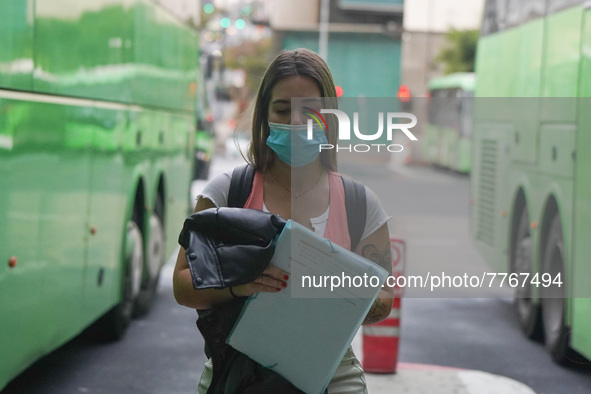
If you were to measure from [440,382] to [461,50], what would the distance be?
1653 inches

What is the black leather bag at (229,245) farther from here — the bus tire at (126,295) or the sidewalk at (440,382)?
the bus tire at (126,295)

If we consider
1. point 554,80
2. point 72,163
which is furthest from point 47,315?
point 554,80

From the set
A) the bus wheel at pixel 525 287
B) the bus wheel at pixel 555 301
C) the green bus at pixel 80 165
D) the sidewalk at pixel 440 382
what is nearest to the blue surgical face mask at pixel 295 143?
the green bus at pixel 80 165

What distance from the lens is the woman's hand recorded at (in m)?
2.77

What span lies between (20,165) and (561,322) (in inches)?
162

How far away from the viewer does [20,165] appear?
500 cm

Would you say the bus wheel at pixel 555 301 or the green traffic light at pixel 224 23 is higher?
the green traffic light at pixel 224 23

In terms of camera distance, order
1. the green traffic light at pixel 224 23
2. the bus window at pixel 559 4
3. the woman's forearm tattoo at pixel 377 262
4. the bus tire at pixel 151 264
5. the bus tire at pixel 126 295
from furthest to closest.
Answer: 1. the green traffic light at pixel 224 23
2. the bus tire at pixel 151 264
3. the bus tire at pixel 126 295
4. the bus window at pixel 559 4
5. the woman's forearm tattoo at pixel 377 262

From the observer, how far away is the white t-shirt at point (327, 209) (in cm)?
302

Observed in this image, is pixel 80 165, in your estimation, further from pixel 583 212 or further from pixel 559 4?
pixel 559 4

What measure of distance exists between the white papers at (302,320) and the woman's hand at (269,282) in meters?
0.02

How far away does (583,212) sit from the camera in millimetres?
6742

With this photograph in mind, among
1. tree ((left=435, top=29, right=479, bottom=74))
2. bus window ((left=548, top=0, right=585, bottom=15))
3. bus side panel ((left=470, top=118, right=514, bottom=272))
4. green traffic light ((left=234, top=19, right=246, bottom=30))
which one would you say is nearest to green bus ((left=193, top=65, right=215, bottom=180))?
bus side panel ((left=470, top=118, right=514, bottom=272))

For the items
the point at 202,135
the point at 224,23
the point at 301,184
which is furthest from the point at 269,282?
the point at 224,23
